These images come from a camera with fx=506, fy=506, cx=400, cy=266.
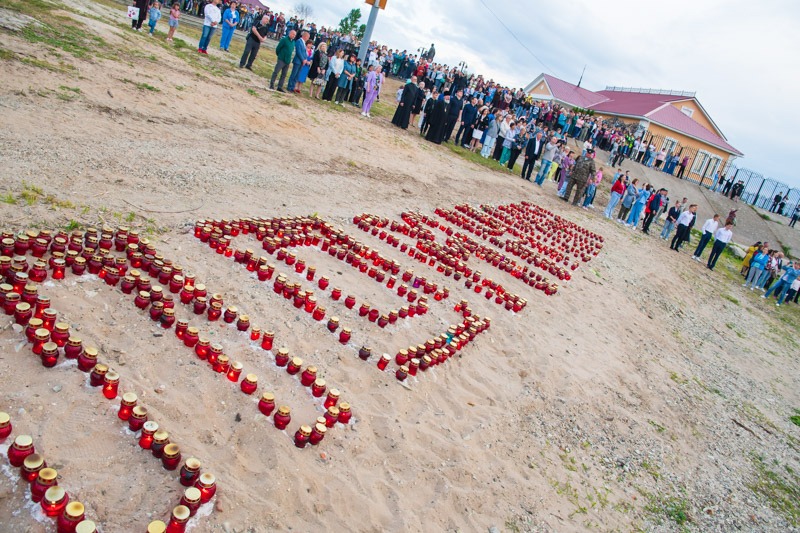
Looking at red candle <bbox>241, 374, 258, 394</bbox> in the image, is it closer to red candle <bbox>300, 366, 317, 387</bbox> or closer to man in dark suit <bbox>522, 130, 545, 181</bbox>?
red candle <bbox>300, 366, 317, 387</bbox>

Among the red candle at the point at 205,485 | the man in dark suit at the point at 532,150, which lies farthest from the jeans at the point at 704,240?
the red candle at the point at 205,485

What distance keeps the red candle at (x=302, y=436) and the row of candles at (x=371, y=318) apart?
1593mm

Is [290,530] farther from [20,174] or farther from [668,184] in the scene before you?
[668,184]

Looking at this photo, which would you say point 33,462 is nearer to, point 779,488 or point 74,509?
point 74,509

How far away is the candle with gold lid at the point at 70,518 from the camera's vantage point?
3002mm

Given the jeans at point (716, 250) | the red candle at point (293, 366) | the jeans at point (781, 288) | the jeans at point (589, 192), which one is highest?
the jeans at point (589, 192)

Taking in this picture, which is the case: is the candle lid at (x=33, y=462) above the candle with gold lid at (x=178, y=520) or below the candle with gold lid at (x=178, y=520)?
above

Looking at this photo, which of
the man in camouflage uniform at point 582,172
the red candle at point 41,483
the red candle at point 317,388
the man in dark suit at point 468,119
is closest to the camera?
the red candle at point 41,483

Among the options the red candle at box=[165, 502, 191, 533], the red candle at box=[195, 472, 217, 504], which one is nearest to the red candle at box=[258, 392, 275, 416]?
the red candle at box=[195, 472, 217, 504]

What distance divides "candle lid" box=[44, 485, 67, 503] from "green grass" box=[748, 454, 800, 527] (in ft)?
25.9

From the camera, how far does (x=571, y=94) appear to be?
191ft

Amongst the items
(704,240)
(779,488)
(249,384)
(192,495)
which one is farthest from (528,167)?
(192,495)

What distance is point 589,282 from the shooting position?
1277cm

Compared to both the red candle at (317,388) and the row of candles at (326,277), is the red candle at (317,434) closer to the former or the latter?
the red candle at (317,388)
